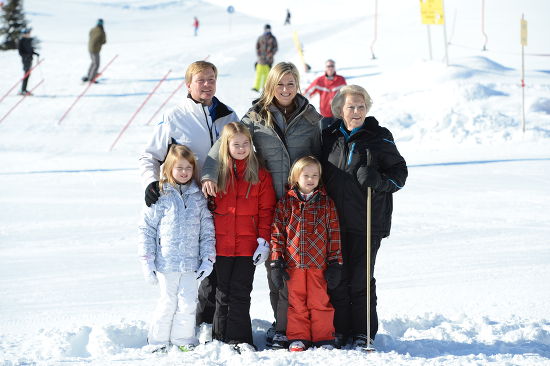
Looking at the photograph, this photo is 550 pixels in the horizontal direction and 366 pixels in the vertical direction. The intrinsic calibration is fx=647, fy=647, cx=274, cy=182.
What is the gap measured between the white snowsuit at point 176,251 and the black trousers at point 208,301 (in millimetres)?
343

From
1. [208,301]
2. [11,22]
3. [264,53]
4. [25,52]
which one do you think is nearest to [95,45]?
[25,52]

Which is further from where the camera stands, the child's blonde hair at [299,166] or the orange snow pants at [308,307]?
the orange snow pants at [308,307]

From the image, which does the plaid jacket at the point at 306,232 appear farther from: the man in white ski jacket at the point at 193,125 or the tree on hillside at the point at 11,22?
the tree on hillside at the point at 11,22

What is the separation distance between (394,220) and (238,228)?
348cm

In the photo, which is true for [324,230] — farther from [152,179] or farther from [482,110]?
[482,110]

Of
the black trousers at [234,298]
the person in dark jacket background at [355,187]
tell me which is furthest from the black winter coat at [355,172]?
the black trousers at [234,298]

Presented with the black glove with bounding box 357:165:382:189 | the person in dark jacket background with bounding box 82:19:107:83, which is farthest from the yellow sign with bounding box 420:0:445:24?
the black glove with bounding box 357:165:382:189

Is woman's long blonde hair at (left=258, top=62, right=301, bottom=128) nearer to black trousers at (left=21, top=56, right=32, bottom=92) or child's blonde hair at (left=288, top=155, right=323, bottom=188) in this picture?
child's blonde hair at (left=288, top=155, right=323, bottom=188)

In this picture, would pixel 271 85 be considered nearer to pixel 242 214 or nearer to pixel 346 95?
pixel 346 95

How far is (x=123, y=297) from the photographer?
480 cm

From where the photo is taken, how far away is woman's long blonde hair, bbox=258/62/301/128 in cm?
377

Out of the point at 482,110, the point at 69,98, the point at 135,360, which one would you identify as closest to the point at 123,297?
the point at 135,360

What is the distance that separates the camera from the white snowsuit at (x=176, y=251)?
3.73m

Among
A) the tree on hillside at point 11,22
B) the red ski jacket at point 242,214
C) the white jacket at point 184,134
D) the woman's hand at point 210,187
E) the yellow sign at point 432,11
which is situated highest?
the tree on hillside at point 11,22
